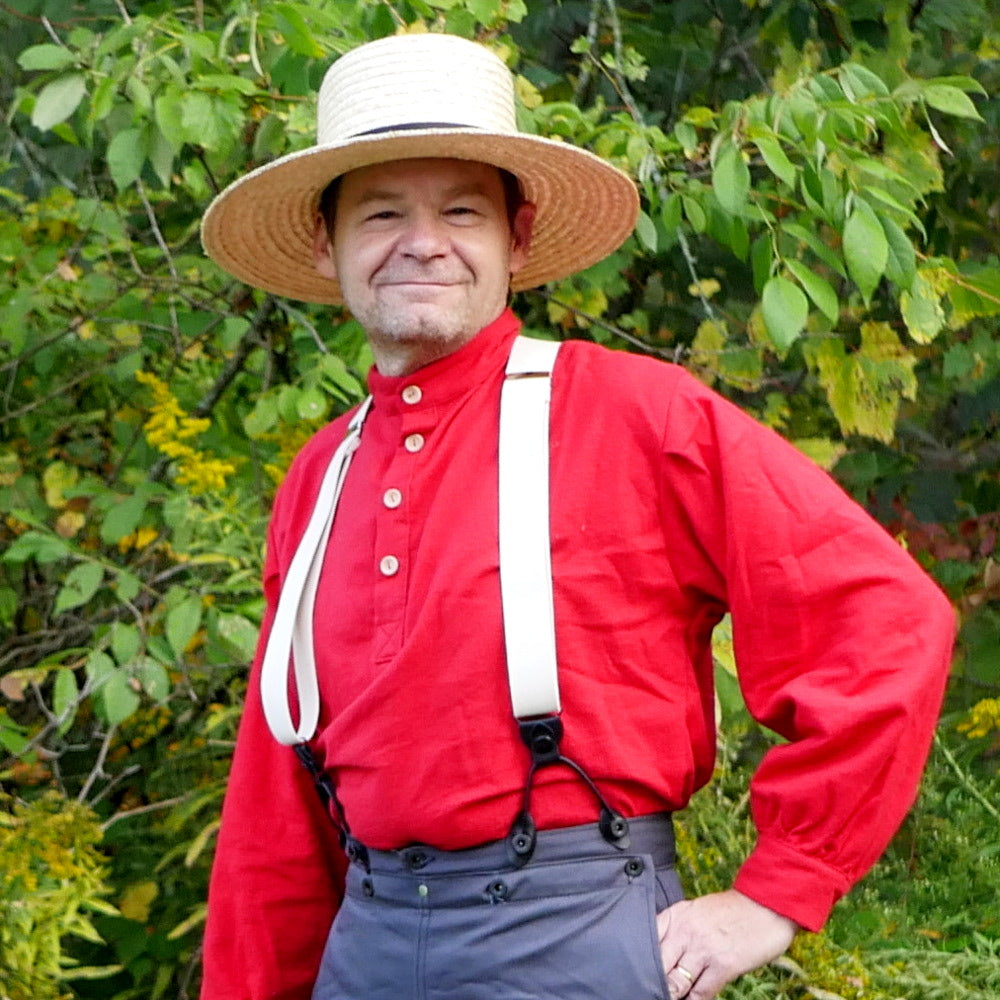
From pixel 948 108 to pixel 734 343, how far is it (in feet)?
3.34

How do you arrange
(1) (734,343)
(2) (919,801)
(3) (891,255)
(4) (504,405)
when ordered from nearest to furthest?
(4) (504,405) < (3) (891,255) < (2) (919,801) < (1) (734,343)

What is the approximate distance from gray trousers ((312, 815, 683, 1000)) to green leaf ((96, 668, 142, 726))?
3.58ft

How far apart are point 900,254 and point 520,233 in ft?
2.18

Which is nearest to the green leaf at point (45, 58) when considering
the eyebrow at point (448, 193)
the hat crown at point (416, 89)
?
the hat crown at point (416, 89)

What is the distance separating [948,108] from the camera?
2.58m

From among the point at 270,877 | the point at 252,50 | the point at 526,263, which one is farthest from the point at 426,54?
the point at 270,877

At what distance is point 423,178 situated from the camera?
2020mm

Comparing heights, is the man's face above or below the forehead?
below

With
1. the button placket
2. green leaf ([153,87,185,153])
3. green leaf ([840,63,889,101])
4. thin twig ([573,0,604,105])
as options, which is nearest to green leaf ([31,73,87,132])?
green leaf ([153,87,185,153])

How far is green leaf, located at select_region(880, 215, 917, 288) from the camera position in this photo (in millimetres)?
2482

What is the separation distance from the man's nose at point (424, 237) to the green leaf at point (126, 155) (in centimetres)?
88

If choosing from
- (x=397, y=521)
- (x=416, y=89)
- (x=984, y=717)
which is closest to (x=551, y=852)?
(x=397, y=521)

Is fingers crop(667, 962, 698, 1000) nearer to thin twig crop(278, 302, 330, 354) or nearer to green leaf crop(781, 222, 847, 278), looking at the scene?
green leaf crop(781, 222, 847, 278)

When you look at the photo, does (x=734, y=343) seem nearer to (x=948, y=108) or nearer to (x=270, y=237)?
(x=948, y=108)
